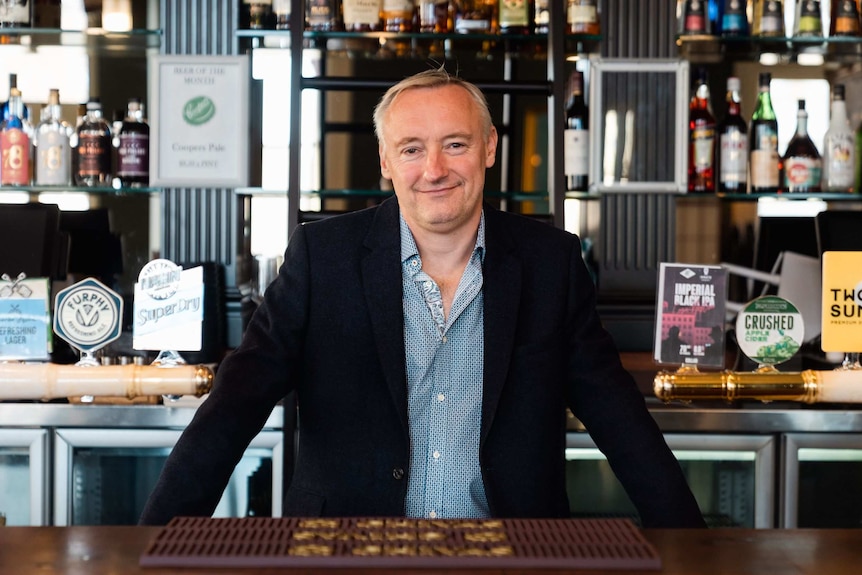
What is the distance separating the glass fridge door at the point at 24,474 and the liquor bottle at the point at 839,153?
215 centimetres

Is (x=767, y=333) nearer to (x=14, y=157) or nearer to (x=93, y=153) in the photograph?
(x=93, y=153)

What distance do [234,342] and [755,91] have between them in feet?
5.52

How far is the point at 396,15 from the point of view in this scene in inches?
112

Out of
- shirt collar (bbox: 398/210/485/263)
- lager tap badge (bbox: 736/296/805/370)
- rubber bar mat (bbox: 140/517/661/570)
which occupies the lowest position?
rubber bar mat (bbox: 140/517/661/570)

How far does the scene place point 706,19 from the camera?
115 inches

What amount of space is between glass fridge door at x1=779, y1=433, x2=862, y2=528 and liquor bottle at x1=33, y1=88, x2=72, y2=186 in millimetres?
1946

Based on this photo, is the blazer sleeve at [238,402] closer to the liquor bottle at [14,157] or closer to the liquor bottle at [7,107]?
the liquor bottle at [14,157]

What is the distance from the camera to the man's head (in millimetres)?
1618

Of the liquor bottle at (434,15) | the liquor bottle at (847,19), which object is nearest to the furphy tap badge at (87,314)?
the liquor bottle at (434,15)

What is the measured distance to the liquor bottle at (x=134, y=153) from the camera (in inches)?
113

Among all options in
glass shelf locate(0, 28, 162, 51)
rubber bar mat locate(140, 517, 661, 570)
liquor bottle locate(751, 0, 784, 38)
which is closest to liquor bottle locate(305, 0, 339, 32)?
A: glass shelf locate(0, 28, 162, 51)

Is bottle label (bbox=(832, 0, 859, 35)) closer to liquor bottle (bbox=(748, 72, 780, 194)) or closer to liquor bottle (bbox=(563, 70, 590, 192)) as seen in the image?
liquor bottle (bbox=(748, 72, 780, 194))

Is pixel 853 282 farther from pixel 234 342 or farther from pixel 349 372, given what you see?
pixel 234 342

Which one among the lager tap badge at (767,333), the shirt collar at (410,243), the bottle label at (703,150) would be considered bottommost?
the lager tap badge at (767,333)
